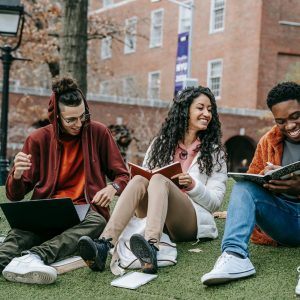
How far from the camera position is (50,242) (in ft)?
15.0

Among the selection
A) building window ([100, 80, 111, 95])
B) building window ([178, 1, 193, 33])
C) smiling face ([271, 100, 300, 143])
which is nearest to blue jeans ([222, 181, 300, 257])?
smiling face ([271, 100, 300, 143])

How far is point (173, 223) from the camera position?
496 cm

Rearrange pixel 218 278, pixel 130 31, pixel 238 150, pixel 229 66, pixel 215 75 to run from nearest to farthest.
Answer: pixel 218 278
pixel 130 31
pixel 238 150
pixel 229 66
pixel 215 75

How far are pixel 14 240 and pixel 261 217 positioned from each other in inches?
71.2

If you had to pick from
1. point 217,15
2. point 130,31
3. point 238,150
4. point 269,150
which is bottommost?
point 238,150

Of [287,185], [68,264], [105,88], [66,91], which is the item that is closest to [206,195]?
[287,185]

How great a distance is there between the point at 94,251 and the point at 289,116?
5.30ft

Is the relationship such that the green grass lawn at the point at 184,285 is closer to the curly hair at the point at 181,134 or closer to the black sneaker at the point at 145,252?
the black sneaker at the point at 145,252

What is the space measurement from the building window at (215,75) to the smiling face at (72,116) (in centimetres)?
2495

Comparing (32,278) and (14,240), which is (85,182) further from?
(32,278)

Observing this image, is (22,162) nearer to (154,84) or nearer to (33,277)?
(33,277)

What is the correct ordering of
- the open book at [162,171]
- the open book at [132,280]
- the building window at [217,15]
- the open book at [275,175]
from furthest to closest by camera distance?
1. the building window at [217,15]
2. the open book at [162,171]
3. the open book at [132,280]
4. the open book at [275,175]

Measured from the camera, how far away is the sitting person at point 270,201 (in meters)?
4.05

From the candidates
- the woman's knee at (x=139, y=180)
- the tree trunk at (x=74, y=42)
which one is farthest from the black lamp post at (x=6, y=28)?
the woman's knee at (x=139, y=180)
